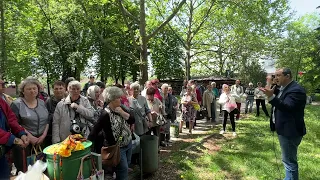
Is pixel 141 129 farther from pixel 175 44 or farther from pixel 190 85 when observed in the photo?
pixel 175 44

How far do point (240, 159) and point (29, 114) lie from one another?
435cm

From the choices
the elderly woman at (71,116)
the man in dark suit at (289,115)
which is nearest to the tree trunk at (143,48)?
the elderly woman at (71,116)

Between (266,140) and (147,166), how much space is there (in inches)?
169

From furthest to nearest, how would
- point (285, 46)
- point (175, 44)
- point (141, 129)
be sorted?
point (175, 44) → point (285, 46) → point (141, 129)

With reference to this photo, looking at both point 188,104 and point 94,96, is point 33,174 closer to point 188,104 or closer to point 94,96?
point 94,96

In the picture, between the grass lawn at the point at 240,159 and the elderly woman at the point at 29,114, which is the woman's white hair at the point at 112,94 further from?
the grass lawn at the point at 240,159

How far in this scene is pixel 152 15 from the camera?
16953 mm

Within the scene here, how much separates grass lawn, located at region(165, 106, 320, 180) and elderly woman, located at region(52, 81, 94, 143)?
2.14m

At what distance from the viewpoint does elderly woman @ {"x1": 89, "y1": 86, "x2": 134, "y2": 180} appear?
350 centimetres

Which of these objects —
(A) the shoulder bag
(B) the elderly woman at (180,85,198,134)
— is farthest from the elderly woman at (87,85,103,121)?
(B) the elderly woman at (180,85,198,134)

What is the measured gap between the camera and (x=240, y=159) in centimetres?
589

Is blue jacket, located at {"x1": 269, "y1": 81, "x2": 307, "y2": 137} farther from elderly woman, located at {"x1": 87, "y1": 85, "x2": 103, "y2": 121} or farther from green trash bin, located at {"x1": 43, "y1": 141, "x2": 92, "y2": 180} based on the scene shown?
elderly woman, located at {"x1": 87, "y1": 85, "x2": 103, "y2": 121}

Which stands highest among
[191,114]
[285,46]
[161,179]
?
[285,46]

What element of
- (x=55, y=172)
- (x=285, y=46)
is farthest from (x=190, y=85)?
(x=285, y=46)
